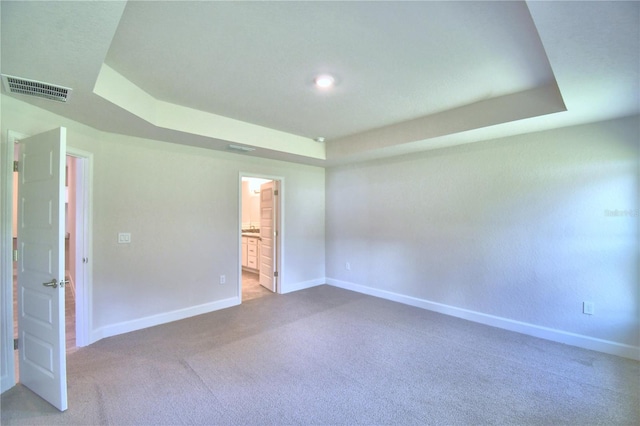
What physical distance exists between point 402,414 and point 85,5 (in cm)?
301

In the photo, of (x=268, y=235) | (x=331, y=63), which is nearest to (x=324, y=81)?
(x=331, y=63)

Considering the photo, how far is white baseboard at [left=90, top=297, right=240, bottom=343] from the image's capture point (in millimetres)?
3260

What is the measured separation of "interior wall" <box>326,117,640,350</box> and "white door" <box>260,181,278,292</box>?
1666 mm

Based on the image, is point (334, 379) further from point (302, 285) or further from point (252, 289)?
point (252, 289)

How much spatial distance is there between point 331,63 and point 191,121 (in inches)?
74.0

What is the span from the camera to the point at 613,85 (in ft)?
7.11

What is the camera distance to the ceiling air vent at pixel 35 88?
2.02 metres

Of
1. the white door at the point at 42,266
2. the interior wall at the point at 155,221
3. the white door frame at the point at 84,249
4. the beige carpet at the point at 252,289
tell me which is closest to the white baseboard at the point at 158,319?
the interior wall at the point at 155,221

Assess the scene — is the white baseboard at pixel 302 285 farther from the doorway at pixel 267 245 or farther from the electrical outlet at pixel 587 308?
the electrical outlet at pixel 587 308

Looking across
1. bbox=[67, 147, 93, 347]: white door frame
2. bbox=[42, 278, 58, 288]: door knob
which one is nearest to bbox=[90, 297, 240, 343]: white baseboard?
bbox=[67, 147, 93, 347]: white door frame

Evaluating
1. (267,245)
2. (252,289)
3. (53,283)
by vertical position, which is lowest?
(252,289)

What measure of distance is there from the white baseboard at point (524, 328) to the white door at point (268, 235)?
1834 mm

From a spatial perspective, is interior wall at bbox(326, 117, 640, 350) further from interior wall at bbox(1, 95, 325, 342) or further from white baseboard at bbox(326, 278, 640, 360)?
interior wall at bbox(1, 95, 325, 342)

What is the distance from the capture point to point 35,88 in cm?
213
